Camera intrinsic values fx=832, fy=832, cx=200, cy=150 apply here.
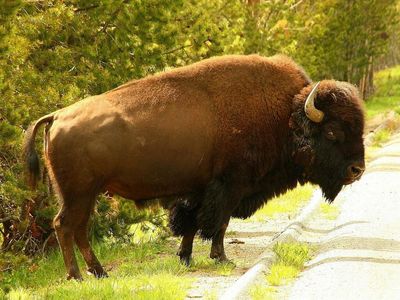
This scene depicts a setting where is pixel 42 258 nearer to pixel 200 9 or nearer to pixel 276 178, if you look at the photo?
pixel 276 178

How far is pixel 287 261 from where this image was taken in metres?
8.66

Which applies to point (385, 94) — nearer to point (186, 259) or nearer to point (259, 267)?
point (186, 259)

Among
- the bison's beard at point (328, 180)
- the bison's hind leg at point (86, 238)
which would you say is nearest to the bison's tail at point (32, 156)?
the bison's hind leg at point (86, 238)

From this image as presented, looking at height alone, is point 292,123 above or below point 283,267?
above

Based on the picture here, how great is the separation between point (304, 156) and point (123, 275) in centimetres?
263

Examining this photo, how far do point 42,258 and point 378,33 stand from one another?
3665 cm

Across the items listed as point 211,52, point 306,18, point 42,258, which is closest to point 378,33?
point 306,18

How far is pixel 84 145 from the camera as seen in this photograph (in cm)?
845

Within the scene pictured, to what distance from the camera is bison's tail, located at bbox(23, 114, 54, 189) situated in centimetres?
860

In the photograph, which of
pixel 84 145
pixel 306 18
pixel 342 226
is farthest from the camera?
pixel 306 18

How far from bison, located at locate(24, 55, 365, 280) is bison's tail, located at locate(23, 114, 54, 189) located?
0.01m

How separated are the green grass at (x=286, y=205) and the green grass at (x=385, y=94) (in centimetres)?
2230

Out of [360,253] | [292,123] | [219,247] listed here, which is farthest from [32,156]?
[360,253]

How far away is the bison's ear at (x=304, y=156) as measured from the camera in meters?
9.78
